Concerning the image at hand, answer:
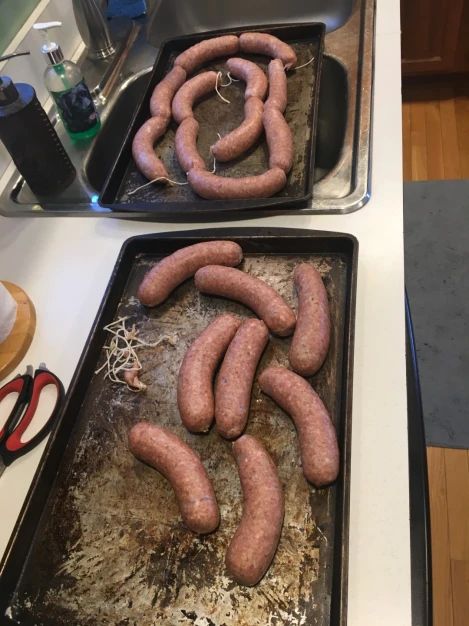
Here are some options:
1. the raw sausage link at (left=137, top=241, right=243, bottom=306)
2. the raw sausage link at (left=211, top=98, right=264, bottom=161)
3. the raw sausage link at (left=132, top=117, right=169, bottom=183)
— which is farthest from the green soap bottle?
the raw sausage link at (left=137, top=241, right=243, bottom=306)

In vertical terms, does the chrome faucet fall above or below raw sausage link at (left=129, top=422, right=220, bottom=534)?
above

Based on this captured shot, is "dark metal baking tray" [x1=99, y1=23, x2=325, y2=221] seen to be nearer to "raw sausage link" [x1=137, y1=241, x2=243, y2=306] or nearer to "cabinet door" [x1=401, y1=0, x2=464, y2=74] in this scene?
"raw sausage link" [x1=137, y1=241, x2=243, y2=306]

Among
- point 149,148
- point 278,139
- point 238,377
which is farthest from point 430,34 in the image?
point 238,377

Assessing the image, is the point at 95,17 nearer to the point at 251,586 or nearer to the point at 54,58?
the point at 54,58

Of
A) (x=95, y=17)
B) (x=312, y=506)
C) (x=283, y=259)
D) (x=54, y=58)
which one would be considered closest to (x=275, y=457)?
(x=312, y=506)

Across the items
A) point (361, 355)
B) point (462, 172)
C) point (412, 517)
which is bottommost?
point (462, 172)

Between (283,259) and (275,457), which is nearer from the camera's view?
(275,457)

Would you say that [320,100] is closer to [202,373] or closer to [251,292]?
[251,292]

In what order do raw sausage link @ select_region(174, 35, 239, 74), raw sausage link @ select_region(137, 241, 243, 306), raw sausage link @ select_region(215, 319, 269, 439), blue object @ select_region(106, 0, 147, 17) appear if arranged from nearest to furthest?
raw sausage link @ select_region(215, 319, 269, 439), raw sausage link @ select_region(137, 241, 243, 306), raw sausage link @ select_region(174, 35, 239, 74), blue object @ select_region(106, 0, 147, 17)
